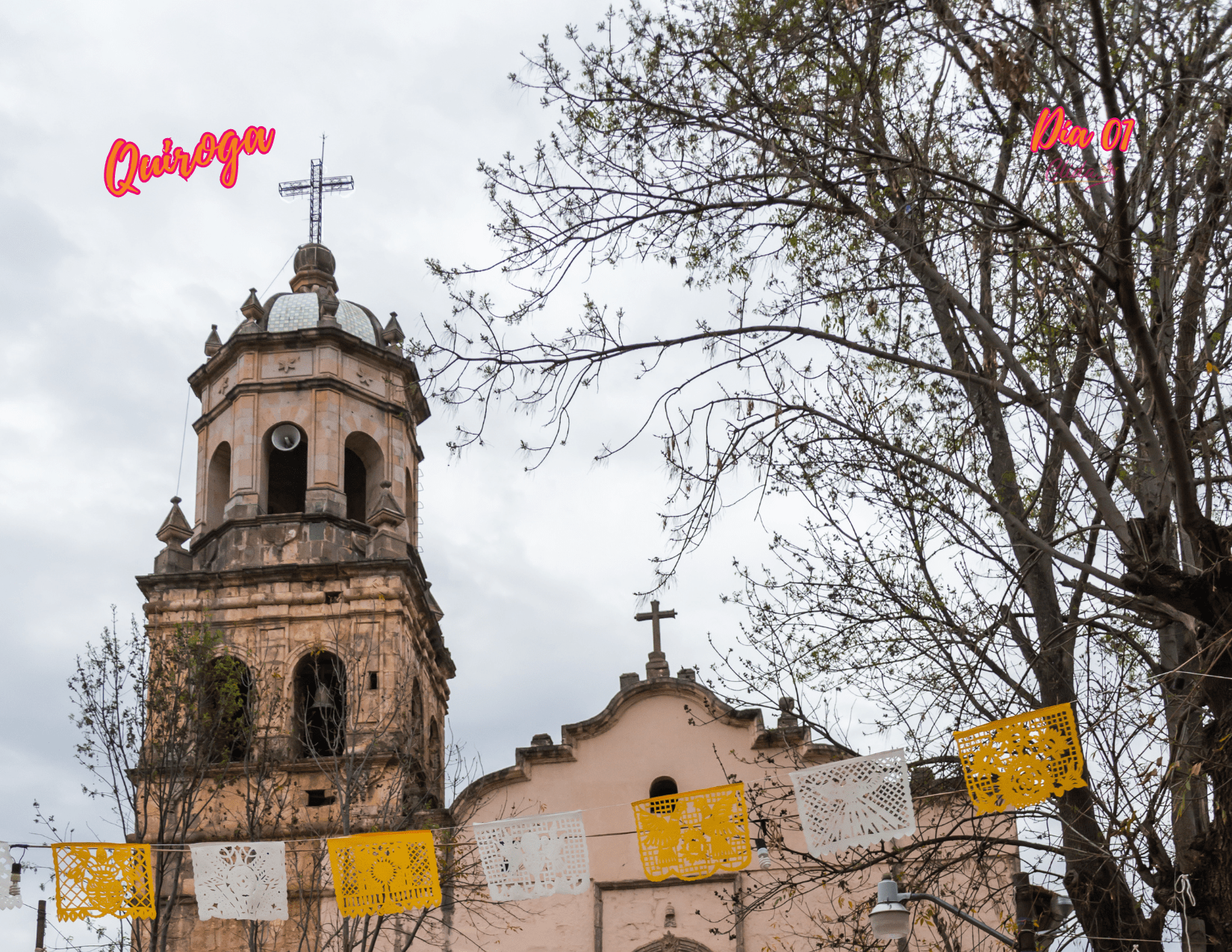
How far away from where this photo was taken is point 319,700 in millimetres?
22875

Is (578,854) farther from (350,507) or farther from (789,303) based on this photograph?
(350,507)

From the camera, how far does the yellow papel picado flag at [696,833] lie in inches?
493

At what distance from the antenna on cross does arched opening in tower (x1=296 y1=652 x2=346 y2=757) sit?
15.1ft

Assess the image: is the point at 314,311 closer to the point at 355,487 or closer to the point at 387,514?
the point at 355,487

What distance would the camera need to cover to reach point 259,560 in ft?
80.8

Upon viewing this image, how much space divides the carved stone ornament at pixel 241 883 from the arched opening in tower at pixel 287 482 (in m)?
14.2

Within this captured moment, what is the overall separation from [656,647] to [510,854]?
836cm

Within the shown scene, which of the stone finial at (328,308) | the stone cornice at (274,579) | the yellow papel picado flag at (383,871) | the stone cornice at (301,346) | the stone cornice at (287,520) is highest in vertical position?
the stone finial at (328,308)

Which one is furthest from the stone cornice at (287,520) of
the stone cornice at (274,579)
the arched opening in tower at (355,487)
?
the arched opening in tower at (355,487)

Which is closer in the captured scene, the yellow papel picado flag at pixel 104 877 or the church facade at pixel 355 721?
the yellow papel picado flag at pixel 104 877

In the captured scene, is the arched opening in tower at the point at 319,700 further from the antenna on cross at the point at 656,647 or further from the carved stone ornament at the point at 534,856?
the carved stone ornament at the point at 534,856

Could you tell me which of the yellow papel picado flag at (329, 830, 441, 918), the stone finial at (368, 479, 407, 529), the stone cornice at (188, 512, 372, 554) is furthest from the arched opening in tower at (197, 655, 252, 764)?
the yellow papel picado flag at (329, 830, 441, 918)

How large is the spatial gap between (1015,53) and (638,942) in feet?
45.8

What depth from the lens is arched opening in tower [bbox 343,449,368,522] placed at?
28000 mm
